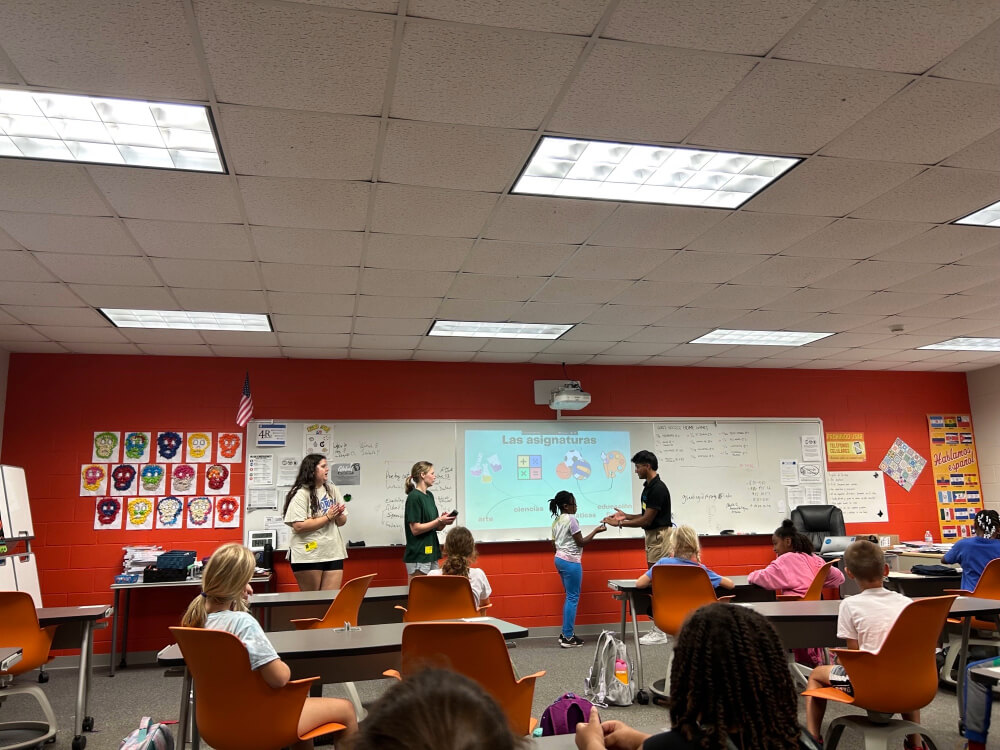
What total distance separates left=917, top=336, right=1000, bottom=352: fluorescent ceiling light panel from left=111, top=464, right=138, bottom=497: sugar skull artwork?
755cm

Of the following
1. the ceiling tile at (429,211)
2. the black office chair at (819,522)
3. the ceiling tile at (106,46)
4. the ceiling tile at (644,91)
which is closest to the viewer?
the ceiling tile at (106,46)

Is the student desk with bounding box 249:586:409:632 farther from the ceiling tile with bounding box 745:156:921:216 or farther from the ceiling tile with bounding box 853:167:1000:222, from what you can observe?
the ceiling tile with bounding box 853:167:1000:222

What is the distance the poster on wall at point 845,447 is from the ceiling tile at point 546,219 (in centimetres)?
530

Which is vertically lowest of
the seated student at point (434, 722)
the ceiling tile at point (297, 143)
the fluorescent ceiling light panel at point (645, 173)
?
the seated student at point (434, 722)

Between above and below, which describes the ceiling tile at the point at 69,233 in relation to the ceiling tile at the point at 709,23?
below

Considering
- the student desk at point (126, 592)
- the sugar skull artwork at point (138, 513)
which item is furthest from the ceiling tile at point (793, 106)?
the sugar skull artwork at point (138, 513)

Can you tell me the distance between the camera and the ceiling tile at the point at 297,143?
263cm

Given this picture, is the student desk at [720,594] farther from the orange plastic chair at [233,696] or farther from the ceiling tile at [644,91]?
the ceiling tile at [644,91]

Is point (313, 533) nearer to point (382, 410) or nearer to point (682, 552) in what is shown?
point (382, 410)

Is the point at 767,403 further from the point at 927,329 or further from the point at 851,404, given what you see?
the point at 927,329

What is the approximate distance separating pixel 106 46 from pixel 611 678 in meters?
4.14

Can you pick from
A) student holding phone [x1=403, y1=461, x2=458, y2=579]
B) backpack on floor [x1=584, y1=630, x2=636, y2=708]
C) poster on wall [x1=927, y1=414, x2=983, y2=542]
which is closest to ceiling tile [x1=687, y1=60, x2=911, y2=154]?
backpack on floor [x1=584, y1=630, x2=636, y2=708]

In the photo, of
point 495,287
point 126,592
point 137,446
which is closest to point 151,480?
point 137,446

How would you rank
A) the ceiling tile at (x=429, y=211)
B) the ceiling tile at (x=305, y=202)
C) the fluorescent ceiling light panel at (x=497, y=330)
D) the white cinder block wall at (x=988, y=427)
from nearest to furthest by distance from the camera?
the ceiling tile at (x=305, y=202) < the ceiling tile at (x=429, y=211) < the fluorescent ceiling light panel at (x=497, y=330) < the white cinder block wall at (x=988, y=427)
